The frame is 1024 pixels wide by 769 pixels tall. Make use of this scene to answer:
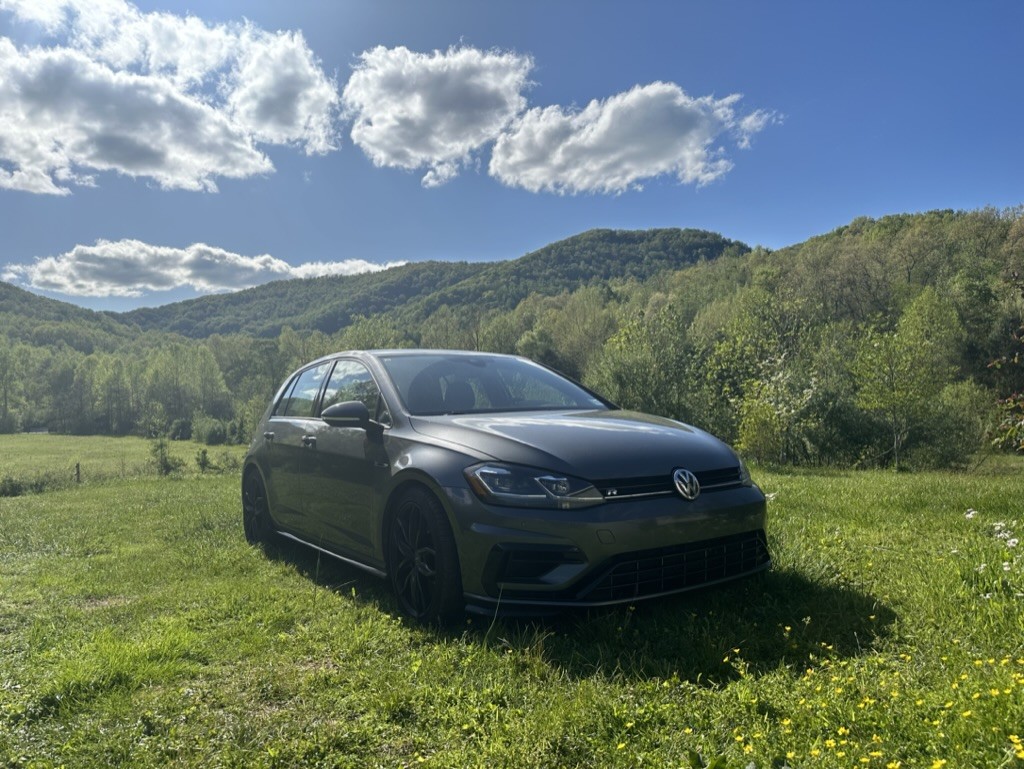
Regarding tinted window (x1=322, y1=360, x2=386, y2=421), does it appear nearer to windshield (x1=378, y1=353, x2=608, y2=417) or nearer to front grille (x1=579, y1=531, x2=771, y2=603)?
windshield (x1=378, y1=353, x2=608, y2=417)

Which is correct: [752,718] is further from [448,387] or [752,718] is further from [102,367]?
[102,367]

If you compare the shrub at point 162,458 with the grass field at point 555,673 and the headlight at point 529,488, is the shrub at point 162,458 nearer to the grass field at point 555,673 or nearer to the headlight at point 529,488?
the grass field at point 555,673

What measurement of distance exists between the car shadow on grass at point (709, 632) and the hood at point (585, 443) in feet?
2.20

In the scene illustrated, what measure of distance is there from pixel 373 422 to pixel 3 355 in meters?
120

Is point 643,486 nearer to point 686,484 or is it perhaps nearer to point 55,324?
point 686,484

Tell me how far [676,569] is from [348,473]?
2237mm

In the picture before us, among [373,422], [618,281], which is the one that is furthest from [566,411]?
[618,281]

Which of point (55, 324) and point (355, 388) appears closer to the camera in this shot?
point (355, 388)

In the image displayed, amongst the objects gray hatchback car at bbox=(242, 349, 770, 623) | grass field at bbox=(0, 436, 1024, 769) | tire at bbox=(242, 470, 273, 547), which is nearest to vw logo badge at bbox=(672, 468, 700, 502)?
gray hatchback car at bbox=(242, 349, 770, 623)

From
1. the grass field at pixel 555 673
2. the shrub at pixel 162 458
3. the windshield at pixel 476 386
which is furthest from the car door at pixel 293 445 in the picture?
the shrub at pixel 162 458

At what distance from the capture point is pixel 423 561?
3.82 metres

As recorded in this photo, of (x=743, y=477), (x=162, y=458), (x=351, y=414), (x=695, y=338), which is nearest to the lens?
(x=743, y=477)

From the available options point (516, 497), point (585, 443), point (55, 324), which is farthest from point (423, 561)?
point (55, 324)

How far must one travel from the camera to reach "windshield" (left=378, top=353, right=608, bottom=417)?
453 cm
